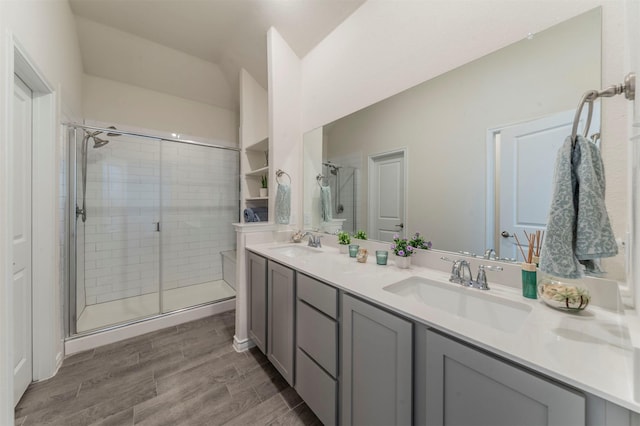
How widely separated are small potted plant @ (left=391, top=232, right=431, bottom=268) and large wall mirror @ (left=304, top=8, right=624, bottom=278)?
0.05m

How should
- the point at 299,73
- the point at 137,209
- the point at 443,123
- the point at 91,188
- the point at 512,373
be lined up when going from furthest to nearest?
the point at 137,209
the point at 91,188
the point at 299,73
the point at 443,123
the point at 512,373

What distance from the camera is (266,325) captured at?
5.34 feet

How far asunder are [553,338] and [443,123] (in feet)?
3.42

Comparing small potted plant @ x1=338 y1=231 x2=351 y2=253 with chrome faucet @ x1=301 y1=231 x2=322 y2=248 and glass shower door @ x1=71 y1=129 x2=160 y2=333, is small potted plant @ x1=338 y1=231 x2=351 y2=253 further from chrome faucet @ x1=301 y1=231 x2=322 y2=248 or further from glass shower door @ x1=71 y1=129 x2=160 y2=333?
glass shower door @ x1=71 y1=129 x2=160 y2=333

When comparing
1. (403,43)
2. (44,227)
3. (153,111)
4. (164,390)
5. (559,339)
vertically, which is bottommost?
(164,390)

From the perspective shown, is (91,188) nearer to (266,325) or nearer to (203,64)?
(203,64)

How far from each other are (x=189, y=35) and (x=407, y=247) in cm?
296

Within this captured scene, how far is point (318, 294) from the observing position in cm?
115

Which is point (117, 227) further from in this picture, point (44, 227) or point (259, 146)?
point (259, 146)

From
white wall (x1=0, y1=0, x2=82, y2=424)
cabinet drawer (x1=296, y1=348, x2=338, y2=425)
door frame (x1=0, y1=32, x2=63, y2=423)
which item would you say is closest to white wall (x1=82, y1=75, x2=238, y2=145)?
white wall (x1=0, y1=0, x2=82, y2=424)

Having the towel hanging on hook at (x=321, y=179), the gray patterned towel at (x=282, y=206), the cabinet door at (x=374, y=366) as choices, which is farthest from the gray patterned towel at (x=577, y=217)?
the gray patterned towel at (x=282, y=206)

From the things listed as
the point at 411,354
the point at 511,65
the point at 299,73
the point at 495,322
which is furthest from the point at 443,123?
the point at 299,73

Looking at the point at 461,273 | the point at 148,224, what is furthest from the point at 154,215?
the point at 461,273

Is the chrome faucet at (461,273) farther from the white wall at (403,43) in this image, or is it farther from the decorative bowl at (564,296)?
the white wall at (403,43)
